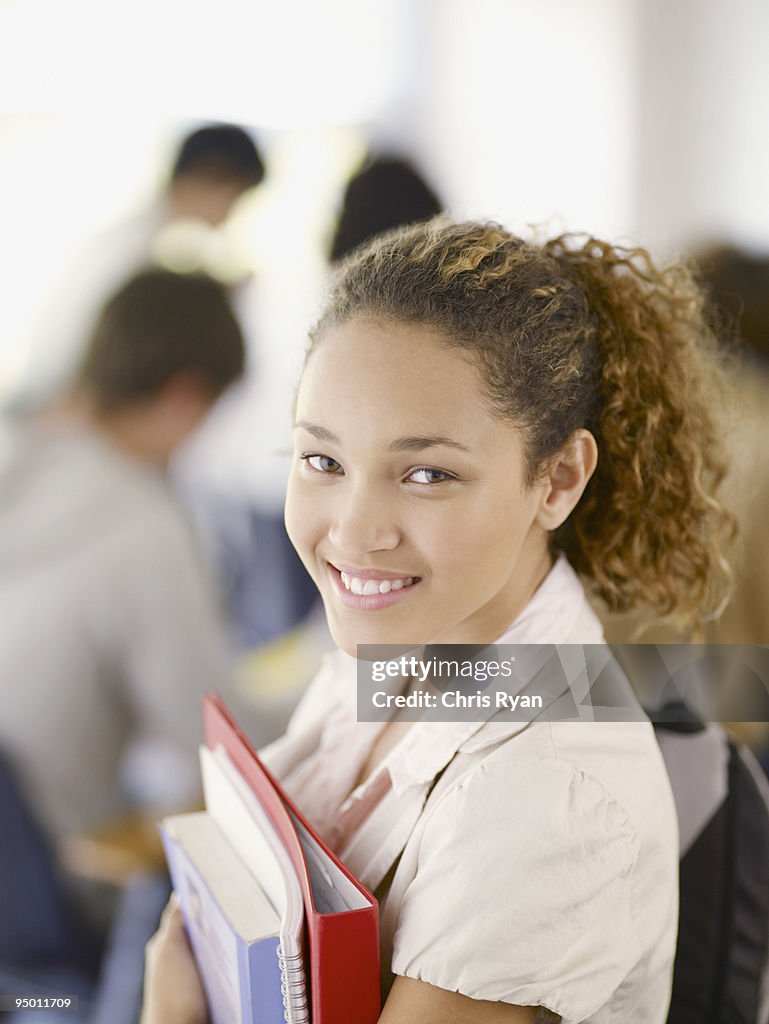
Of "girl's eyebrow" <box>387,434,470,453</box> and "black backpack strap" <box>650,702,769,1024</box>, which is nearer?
"girl's eyebrow" <box>387,434,470,453</box>

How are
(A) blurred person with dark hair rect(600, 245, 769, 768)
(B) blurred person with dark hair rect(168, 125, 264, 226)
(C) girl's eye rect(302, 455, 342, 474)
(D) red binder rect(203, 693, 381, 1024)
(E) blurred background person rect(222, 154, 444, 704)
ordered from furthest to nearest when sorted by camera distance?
(B) blurred person with dark hair rect(168, 125, 264, 226) → (E) blurred background person rect(222, 154, 444, 704) → (A) blurred person with dark hair rect(600, 245, 769, 768) → (C) girl's eye rect(302, 455, 342, 474) → (D) red binder rect(203, 693, 381, 1024)

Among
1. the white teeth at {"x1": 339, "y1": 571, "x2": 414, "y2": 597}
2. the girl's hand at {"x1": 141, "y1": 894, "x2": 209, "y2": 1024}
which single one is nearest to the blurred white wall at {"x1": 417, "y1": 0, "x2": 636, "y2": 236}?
the white teeth at {"x1": 339, "y1": 571, "x2": 414, "y2": 597}

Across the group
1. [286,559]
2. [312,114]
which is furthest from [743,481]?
[312,114]

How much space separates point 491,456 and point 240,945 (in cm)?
34

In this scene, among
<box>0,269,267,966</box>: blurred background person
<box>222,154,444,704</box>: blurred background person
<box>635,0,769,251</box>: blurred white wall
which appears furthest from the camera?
<box>635,0,769,251</box>: blurred white wall

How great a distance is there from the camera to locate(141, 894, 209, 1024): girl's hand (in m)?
0.73

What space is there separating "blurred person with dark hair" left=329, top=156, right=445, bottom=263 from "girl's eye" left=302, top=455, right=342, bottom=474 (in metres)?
0.89

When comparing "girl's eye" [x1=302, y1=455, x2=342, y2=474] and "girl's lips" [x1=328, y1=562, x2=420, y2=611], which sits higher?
"girl's eye" [x1=302, y1=455, x2=342, y2=474]

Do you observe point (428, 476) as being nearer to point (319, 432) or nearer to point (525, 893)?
point (319, 432)

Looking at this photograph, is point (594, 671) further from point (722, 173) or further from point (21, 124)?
point (21, 124)

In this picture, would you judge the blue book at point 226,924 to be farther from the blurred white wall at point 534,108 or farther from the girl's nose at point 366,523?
the blurred white wall at point 534,108

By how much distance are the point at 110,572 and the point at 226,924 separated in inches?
38.8

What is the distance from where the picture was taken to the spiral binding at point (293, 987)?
0.57 meters

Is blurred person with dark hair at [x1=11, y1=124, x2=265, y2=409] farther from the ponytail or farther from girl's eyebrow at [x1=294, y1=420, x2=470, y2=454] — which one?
girl's eyebrow at [x1=294, y1=420, x2=470, y2=454]
